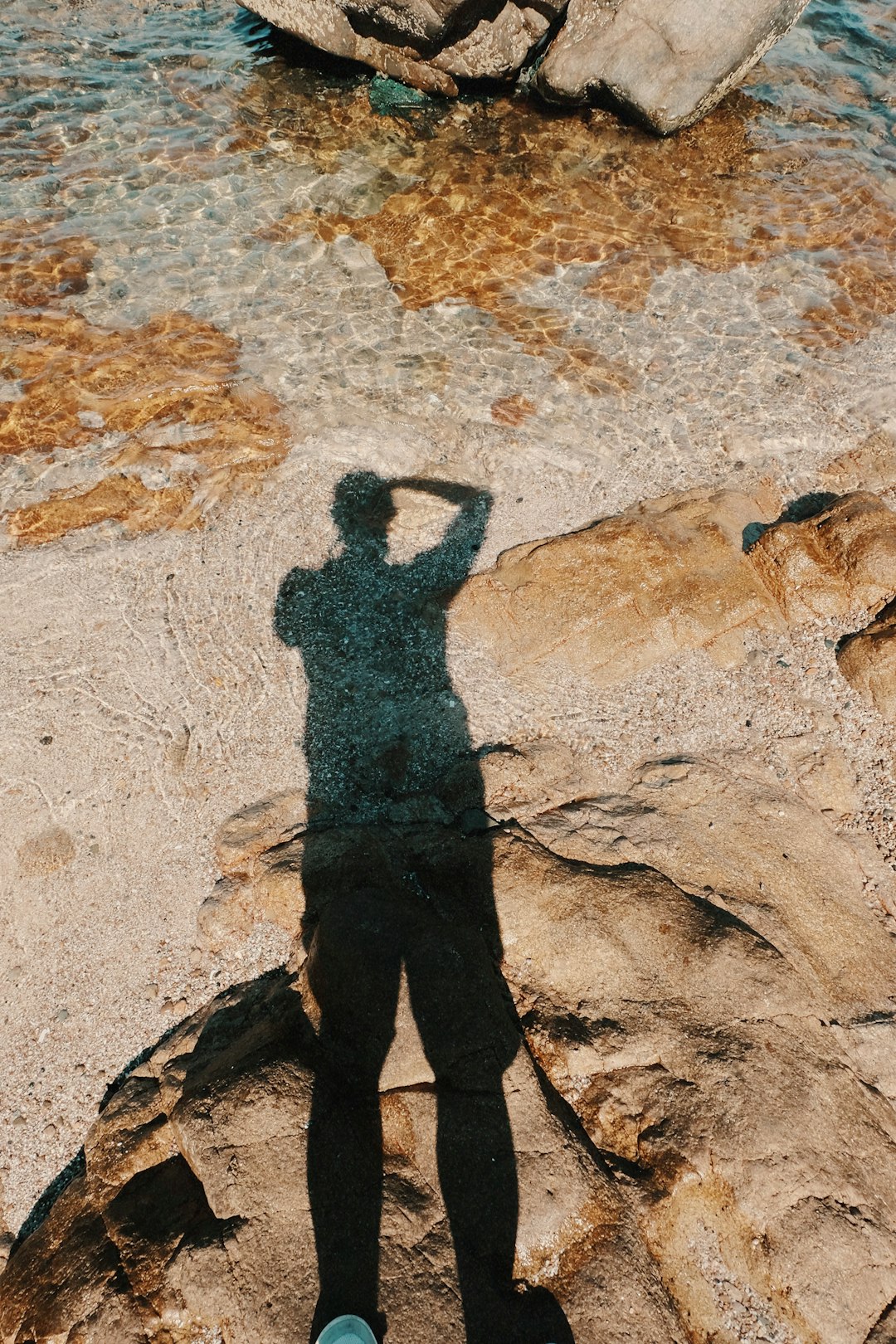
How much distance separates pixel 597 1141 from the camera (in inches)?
145

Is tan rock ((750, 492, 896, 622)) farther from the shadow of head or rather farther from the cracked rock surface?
the shadow of head

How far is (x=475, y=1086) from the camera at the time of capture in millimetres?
3578

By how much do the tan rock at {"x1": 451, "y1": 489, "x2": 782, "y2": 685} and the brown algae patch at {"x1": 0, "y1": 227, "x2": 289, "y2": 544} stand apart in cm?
287

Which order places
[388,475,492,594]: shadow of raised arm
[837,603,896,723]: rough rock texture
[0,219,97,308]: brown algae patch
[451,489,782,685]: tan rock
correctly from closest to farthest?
[837,603,896,723]: rough rock texture < [451,489,782,685]: tan rock < [388,475,492,594]: shadow of raised arm < [0,219,97,308]: brown algae patch

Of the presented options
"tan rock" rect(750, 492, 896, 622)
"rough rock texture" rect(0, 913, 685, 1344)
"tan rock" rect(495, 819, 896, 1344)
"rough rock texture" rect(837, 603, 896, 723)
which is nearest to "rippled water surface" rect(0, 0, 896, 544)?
"tan rock" rect(750, 492, 896, 622)

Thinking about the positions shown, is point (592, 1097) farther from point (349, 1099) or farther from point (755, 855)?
point (755, 855)

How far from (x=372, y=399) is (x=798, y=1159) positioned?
23.3 ft

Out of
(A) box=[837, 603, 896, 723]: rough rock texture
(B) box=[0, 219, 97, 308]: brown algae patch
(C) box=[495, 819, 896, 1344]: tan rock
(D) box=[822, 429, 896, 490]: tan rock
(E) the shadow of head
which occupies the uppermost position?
(D) box=[822, 429, 896, 490]: tan rock

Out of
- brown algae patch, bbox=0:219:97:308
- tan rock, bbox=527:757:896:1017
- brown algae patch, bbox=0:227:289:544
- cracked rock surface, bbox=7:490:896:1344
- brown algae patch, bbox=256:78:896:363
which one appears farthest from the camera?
brown algae patch, bbox=256:78:896:363

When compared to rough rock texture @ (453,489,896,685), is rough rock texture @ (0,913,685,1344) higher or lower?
lower

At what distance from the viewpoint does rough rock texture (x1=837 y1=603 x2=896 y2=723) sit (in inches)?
221

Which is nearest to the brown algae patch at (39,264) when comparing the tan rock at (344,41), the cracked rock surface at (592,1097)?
the tan rock at (344,41)

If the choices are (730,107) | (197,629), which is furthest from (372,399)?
(730,107)

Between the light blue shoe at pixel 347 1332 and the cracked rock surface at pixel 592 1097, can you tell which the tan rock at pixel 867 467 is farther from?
the light blue shoe at pixel 347 1332
